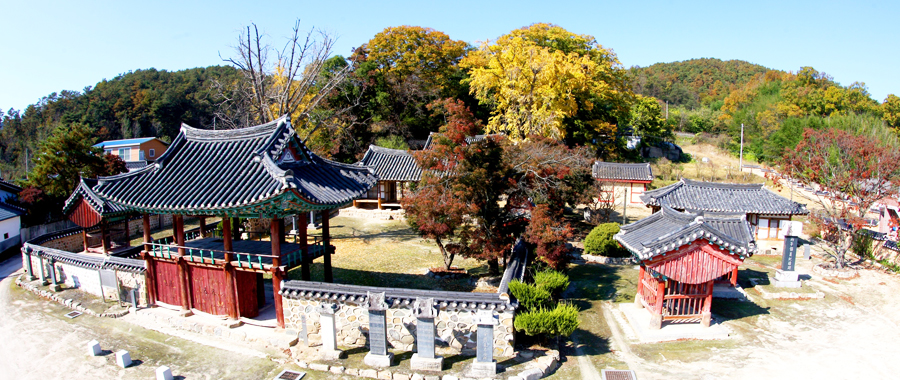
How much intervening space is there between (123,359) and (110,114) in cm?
6660

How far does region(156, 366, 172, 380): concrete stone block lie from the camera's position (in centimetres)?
1011

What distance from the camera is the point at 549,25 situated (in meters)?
41.1

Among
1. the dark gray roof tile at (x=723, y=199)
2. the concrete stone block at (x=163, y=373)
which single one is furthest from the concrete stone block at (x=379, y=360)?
the dark gray roof tile at (x=723, y=199)

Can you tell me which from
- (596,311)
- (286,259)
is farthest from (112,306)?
(596,311)

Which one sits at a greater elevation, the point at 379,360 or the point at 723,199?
the point at 723,199

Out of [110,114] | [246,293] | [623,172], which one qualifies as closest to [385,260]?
[246,293]

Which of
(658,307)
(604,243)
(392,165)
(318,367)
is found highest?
(392,165)

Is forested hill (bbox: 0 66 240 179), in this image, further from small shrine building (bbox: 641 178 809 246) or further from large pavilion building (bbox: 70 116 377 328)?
small shrine building (bbox: 641 178 809 246)

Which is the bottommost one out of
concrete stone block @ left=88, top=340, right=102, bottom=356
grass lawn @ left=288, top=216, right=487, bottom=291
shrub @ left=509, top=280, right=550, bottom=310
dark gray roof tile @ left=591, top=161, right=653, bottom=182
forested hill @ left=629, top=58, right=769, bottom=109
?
concrete stone block @ left=88, top=340, right=102, bottom=356

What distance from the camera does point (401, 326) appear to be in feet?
35.9

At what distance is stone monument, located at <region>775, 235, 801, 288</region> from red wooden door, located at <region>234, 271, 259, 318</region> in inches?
718

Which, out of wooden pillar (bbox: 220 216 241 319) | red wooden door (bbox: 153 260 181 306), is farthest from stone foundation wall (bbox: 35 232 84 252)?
wooden pillar (bbox: 220 216 241 319)

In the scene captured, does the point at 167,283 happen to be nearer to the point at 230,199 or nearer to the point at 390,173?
the point at 230,199

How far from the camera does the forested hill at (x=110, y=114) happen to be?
57969mm
